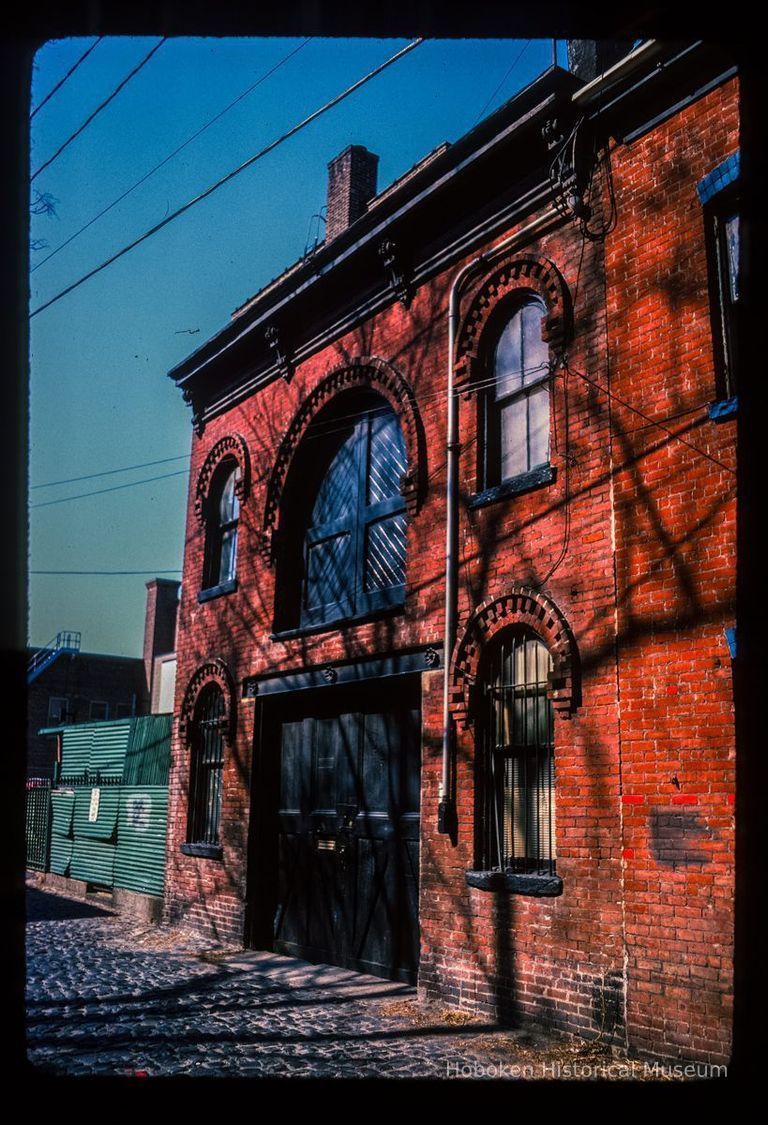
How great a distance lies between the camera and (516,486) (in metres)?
8.51

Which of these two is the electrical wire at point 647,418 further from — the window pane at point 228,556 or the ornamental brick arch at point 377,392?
the window pane at point 228,556

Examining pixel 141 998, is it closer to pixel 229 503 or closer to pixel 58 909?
pixel 229 503

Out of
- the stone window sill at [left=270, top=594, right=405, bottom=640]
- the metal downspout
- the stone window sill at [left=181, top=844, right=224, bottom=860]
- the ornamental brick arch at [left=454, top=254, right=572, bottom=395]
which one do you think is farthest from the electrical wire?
the stone window sill at [left=181, top=844, right=224, bottom=860]

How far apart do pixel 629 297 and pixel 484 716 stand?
3881mm

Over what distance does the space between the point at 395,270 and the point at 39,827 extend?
1609 cm

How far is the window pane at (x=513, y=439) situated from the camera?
8836 mm

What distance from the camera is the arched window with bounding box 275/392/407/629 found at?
34.8 ft

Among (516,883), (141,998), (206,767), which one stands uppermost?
(206,767)

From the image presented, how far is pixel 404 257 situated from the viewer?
1038 cm

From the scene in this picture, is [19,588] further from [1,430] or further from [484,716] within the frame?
[484,716]

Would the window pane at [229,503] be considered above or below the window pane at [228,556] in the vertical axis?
above

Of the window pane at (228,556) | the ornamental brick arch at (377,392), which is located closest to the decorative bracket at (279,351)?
the ornamental brick arch at (377,392)

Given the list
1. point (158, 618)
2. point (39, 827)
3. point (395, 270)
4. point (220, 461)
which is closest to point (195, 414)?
point (220, 461)

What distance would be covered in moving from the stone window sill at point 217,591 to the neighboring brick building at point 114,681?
28.2m
